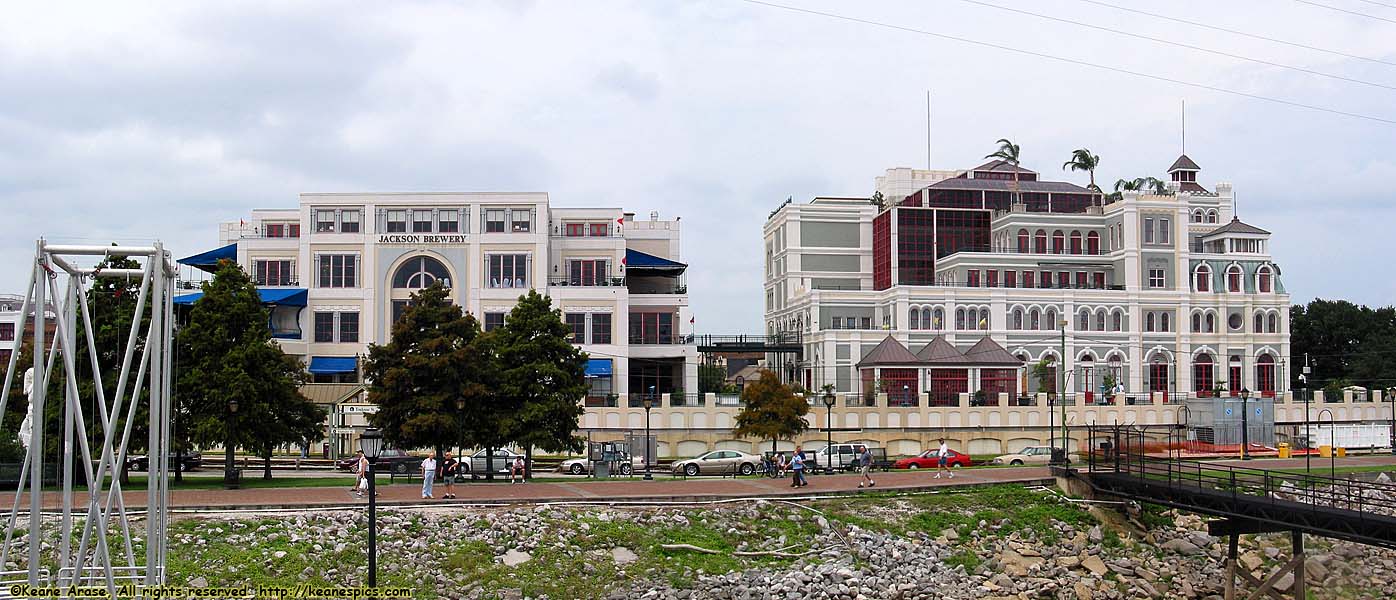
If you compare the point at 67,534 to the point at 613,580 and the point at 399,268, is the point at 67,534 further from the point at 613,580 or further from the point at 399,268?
the point at 399,268

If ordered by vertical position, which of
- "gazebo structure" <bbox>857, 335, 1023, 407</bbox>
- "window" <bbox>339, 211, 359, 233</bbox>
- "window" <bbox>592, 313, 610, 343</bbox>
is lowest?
"gazebo structure" <bbox>857, 335, 1023, 407</bbox>

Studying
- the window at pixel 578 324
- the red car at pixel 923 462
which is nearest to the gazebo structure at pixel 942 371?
the window at pixel 578 324

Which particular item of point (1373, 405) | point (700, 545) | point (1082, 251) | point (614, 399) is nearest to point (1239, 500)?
point (700, 545)

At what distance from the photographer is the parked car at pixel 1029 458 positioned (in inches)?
2106

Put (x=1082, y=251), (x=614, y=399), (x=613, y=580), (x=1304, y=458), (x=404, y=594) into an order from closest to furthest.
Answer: (x=404, y=594) → (x=613, y=580) → (x=1304, y=458) → (x=614, y=399) → (x=1082, y=251)

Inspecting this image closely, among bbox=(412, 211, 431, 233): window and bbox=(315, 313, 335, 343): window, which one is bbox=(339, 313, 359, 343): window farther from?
bbox=(412, 211, 431, 233): window

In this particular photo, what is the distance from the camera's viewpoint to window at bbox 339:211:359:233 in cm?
7144

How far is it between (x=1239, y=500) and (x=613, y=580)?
16.6m

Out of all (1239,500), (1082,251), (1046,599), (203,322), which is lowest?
(1046,599)

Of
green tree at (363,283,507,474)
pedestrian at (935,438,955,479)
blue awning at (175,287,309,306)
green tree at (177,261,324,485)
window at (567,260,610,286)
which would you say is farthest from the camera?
window at (567,260,610,286)

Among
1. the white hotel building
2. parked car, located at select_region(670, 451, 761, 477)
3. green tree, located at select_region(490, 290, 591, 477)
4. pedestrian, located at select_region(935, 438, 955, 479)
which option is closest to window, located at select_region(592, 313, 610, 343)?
the white hotel building

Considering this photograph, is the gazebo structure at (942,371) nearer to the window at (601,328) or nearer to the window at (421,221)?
the window at (601,328)

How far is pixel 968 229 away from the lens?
309ft

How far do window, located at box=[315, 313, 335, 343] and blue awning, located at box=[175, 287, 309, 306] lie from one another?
4.01ft
